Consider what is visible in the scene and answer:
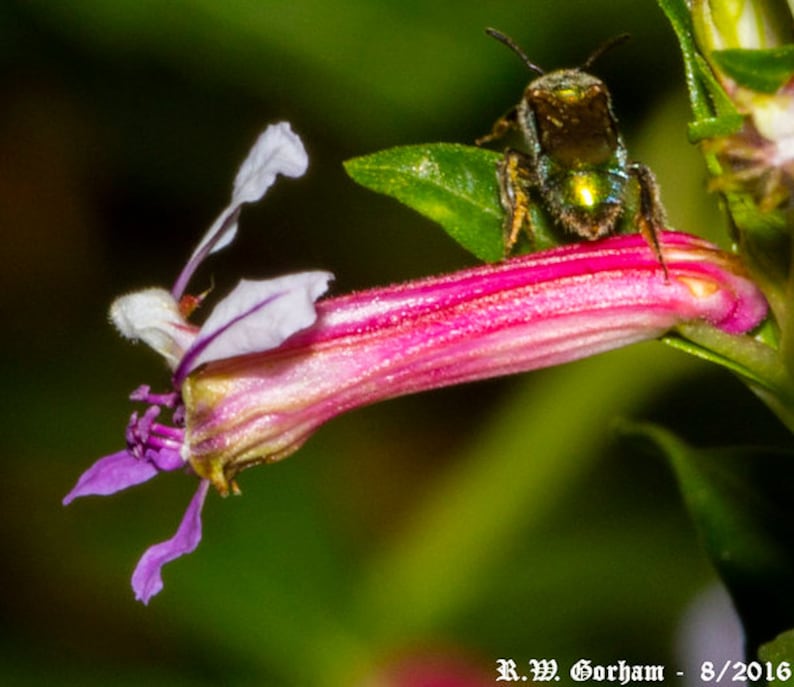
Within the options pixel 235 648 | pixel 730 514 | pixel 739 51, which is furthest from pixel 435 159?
pixel 235 648

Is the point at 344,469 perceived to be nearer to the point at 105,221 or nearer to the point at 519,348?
the point at 105,221

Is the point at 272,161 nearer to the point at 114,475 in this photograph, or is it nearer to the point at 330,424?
the point at 114,475

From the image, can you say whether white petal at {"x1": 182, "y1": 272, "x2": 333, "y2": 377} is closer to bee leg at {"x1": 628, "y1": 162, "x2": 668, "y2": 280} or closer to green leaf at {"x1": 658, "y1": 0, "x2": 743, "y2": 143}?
bee leg at {"x1": 628, "y1": 162, "x2": 668, "y2": 280}

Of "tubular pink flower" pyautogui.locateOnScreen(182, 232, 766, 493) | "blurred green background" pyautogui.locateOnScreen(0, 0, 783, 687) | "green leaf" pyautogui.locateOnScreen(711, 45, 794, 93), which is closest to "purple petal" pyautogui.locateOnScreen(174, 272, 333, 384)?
"tubular pink flower" pyautogui.locateOnScreen(182, 232, 766, 493)

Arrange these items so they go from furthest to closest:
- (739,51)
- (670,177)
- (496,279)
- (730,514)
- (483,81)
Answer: (483,81) → (670,177) → (730,514) → (496,279) → (739,51)

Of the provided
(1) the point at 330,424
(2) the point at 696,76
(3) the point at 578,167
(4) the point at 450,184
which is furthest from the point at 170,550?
(1) the point at 330,424

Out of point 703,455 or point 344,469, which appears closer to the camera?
point 703,455
